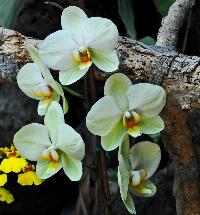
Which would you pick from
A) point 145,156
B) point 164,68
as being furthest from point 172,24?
point 145,156

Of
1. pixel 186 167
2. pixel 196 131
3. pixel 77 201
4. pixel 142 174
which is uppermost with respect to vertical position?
pixel 142 174

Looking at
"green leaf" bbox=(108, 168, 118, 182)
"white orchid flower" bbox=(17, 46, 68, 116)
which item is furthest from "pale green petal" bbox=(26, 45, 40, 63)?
"green leaf" bbox=(108, 168, 118, 182)

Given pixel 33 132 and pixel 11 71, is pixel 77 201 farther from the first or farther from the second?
pixel 33 132

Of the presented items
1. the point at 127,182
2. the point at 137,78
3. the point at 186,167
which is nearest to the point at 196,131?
A: the point at 186,167

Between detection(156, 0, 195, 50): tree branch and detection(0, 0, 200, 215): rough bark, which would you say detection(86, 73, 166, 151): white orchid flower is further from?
detection(156, 0, 195, 50): tree branch

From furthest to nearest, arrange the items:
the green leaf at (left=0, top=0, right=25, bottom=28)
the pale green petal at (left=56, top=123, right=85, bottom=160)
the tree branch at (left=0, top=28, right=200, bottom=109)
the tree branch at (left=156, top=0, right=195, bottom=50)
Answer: the green leaf at (left=0, top=0, right=25, bottom=28) → the tree branch at (left=156, top=0, right=195, bottom=50) → the tree branch at (left=0, top=28, right=200, bottom=109) → the pale green petal at (left=56, top=123, right=85, bottom=160)

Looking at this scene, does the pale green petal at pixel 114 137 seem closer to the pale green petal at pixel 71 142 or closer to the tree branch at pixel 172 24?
the pale green petal at pixel 71 142

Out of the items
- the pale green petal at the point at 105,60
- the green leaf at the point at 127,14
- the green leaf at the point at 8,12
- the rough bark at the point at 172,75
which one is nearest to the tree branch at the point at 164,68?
the rough bark at the point at 172,75
